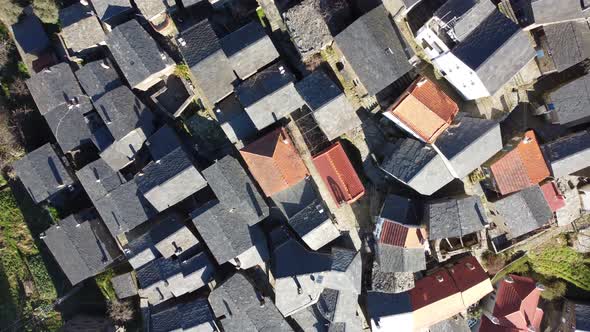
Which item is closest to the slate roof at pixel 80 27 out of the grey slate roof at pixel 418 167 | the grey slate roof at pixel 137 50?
the grey slate roof at pixel 137 50

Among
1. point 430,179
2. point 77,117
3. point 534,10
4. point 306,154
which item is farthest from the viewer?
point 77,117

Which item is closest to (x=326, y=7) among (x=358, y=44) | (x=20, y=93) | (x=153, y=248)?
(x=358, y=44)

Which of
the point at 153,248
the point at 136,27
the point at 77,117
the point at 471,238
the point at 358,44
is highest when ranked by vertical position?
the point at 136,27

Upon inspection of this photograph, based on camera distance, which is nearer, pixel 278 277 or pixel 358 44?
pixel 358 44

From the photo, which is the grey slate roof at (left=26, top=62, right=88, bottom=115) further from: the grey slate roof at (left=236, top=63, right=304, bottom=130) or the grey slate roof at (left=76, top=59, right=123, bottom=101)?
the grey slate roof at (left=236, top=63, right=304, bottom=130)

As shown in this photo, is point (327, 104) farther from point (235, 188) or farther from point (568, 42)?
point (568, 42)

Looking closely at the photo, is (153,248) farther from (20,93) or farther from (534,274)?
(534,274)

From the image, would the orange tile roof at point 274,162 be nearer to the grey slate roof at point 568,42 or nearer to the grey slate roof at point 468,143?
the grey slate roof at point 468,143
